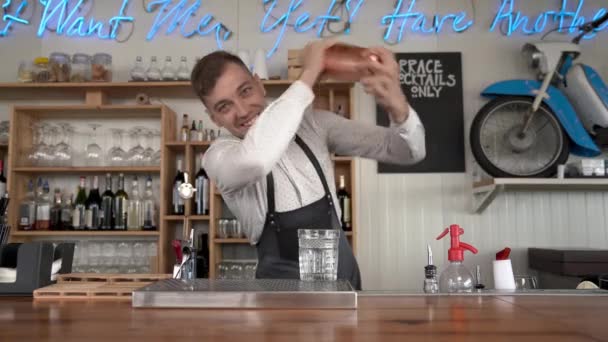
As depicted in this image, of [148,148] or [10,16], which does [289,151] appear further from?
[10,16]

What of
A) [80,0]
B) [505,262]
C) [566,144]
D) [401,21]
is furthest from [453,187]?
[80,0]

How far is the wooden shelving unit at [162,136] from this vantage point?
3.61 m

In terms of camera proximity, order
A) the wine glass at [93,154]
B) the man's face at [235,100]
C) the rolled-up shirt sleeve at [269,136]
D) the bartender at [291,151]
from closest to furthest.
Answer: the rolled-up shirt sleeve at [269,136], the bartender at [291,151], the man's face at [235,100], the wine glass at [93,154]

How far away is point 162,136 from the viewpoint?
12.0ft

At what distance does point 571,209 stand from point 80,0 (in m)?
3.85

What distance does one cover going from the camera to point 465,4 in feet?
13.6

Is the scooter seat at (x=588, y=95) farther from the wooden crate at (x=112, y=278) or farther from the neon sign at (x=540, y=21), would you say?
the wooden crate at (x=112, y=278)

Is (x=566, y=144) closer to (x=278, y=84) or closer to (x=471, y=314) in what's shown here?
(x=278, y=84)

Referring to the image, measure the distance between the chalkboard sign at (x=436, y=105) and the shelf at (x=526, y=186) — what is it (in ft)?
0.96

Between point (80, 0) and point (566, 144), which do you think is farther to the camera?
point (80, 0)

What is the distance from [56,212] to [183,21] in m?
1.62

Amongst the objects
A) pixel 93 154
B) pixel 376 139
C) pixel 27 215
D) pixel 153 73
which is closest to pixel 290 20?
pixel 153 73

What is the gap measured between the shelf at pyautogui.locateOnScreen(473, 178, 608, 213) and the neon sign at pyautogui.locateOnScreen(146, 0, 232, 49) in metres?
2.10

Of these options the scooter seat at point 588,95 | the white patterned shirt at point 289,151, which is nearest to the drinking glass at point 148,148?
the white patterned shirt at point 289,151
